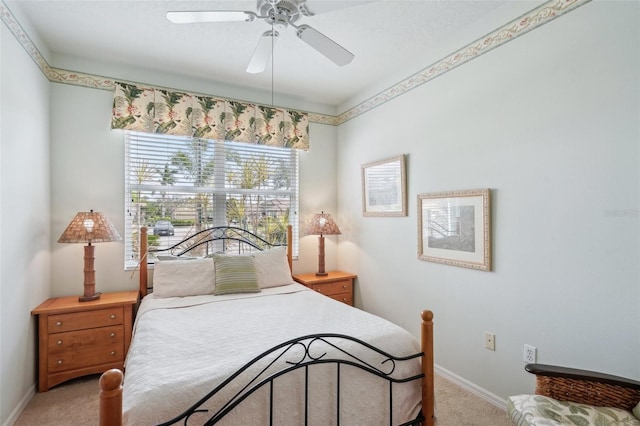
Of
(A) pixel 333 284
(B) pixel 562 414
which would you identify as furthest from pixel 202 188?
(B) pixel 562 414

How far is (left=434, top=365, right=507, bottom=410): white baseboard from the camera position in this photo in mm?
2215

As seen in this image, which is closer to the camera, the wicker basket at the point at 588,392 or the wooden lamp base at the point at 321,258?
the wicker basket at the point at 588,392

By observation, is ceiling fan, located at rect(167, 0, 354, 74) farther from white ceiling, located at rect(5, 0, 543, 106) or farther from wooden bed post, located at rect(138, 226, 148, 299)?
wooden bed post, located at rect(138, 226, 148, 299)

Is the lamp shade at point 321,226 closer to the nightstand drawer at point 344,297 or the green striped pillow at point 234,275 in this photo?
the nightstand drawer at point 344,297

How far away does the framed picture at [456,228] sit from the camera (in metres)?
2.33

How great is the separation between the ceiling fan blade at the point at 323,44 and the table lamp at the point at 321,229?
1926 millimetres

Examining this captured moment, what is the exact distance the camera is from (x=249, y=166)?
143 inches

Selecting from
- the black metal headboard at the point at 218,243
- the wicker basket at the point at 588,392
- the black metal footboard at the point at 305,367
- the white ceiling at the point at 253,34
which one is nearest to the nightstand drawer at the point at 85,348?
the black metal headboard at the point at 218,243

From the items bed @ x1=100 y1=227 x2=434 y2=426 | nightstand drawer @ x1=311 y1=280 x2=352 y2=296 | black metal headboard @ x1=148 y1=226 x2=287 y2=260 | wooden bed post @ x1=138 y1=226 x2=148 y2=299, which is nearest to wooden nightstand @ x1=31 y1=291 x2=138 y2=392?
wooden bed post @ x1=138 y1=226 x2=148 y2=299

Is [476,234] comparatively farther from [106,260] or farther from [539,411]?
[106,260]

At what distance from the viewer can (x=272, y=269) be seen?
305cm

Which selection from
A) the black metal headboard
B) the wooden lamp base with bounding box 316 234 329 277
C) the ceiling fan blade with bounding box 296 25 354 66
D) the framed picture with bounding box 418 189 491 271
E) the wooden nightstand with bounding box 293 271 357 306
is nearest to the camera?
the ceiling fan blade with bounding box 296 25 354 66

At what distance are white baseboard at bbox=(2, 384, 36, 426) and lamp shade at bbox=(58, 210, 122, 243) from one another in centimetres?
110

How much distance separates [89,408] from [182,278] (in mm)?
1042
